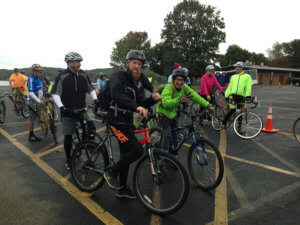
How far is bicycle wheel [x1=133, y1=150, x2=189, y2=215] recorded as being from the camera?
2705 millimetres

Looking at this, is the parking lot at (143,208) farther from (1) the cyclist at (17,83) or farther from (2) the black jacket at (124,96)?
(1) the cyclist at (17,83)

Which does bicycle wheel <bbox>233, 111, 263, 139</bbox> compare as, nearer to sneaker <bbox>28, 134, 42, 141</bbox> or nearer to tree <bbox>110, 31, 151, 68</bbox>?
sneaker <bbox>28, 134, 42, 141</bbox>

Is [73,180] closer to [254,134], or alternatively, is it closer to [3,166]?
[3,166]

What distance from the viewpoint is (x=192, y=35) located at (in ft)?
156

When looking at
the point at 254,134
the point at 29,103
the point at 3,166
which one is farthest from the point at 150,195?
the point at 29,103

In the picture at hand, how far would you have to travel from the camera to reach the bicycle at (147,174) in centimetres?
275

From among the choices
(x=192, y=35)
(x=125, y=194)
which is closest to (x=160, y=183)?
(x=125, y=194)

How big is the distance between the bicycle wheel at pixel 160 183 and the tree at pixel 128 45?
62833mm

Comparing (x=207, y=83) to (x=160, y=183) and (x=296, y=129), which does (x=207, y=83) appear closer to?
(x=296, y=129)

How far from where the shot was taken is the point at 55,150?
550 centimetres

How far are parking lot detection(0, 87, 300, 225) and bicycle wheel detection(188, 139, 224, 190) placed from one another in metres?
0.14

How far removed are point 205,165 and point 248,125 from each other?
11.3 ft

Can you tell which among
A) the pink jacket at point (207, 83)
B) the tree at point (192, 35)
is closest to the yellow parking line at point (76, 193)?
the pink jacket at point (207, 83)

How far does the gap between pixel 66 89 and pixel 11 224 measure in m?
2.25
